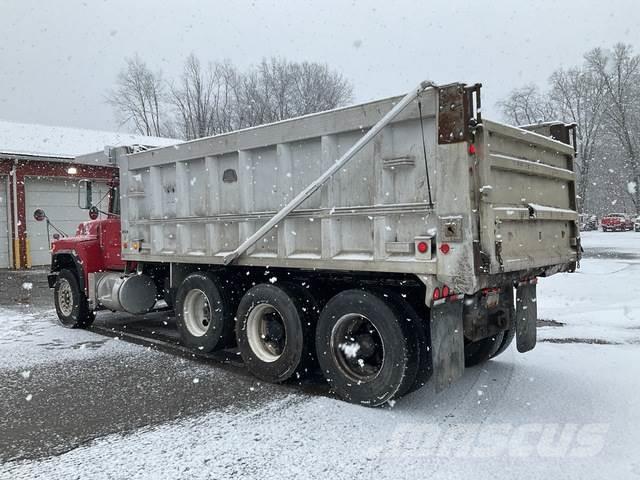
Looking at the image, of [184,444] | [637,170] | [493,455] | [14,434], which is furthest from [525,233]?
[637,170]

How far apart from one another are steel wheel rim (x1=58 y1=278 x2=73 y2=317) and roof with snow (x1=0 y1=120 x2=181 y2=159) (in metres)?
11.8

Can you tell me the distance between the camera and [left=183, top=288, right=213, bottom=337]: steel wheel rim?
704 cm

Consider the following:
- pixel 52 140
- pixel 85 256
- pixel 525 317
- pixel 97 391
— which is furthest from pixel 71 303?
pixel 52 140

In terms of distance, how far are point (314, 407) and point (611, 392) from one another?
8.94ft

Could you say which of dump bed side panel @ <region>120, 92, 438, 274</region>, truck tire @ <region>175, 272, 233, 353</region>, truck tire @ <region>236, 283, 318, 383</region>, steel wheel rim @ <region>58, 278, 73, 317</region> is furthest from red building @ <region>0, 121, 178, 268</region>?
truck tire @ <region>236, 283, 318, 383</region>

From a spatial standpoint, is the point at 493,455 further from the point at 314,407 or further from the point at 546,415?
the point at 314,407

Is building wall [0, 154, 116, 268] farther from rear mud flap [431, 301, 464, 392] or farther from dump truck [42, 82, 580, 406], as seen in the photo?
rear mud flap [431, 301, 464, 392]

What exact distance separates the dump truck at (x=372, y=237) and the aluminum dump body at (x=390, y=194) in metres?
0.01

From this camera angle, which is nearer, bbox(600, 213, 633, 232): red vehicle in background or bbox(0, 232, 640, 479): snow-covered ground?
bbox(0, 232, 640, 479): snow-covered ground

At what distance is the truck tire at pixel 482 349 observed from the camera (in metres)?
5.99

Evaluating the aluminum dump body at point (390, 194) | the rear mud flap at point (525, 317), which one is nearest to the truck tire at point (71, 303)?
the aluminum dump body at point (390, 194)

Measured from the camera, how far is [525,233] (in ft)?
16.2

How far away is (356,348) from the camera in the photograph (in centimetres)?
508

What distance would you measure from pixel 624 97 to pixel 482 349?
55.4 metres
